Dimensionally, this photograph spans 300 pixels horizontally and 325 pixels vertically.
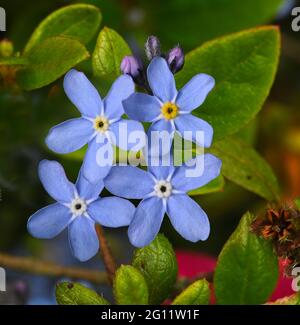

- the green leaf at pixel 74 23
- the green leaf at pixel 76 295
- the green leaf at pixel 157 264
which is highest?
the green leaf at pixel 74 23

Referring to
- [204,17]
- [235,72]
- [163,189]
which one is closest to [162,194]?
[163,189]

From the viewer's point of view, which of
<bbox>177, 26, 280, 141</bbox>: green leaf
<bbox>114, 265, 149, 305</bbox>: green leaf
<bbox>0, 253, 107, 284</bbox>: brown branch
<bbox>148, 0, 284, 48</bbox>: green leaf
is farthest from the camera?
<bbox>148, 0, 284, 48</bbox>: green leaf

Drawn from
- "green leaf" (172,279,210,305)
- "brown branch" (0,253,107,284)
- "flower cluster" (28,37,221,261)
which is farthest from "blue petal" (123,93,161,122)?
"brown branch" (0,253,107,284)

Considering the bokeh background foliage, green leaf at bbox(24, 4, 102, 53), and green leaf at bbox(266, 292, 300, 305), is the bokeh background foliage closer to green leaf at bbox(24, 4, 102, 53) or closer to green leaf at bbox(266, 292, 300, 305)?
green leaf at bbox(24, 4, 102, 53)

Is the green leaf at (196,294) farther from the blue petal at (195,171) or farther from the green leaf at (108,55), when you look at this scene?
the green leaf at (108,55)

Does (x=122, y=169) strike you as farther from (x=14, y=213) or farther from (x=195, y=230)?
(x=14, y=213)

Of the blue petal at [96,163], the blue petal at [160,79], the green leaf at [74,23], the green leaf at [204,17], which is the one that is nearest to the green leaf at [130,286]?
the blue petal at [96,163]
